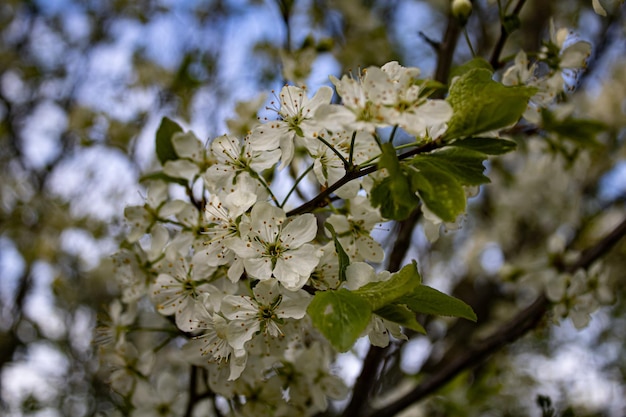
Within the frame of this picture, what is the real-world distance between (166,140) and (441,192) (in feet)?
2.28

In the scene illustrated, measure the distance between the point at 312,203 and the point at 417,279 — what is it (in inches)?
9.1

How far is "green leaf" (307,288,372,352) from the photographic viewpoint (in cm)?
77

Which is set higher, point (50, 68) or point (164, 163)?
point (50, 68)

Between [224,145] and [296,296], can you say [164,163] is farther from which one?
[296,296]

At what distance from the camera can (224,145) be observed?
1105 mm

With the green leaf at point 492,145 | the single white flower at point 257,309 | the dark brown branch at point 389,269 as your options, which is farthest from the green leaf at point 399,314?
the dark brown branch at point 389,269

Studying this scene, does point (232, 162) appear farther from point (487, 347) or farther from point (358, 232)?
point (487, 347)

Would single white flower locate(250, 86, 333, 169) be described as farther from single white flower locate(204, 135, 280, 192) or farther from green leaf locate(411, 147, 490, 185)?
green leaf locate(411, 147, 490, 185)

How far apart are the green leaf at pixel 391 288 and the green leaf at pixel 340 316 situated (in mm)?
23

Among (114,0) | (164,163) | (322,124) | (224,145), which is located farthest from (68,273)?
(322,124)

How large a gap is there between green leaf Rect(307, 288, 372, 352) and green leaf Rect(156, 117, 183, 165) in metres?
0.61

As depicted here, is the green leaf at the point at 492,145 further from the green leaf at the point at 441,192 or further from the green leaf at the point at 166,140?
the green leaf at the point at 166,140

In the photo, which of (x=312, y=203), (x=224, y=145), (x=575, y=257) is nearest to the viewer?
(x=312, y=203)

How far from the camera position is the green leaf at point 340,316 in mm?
772
